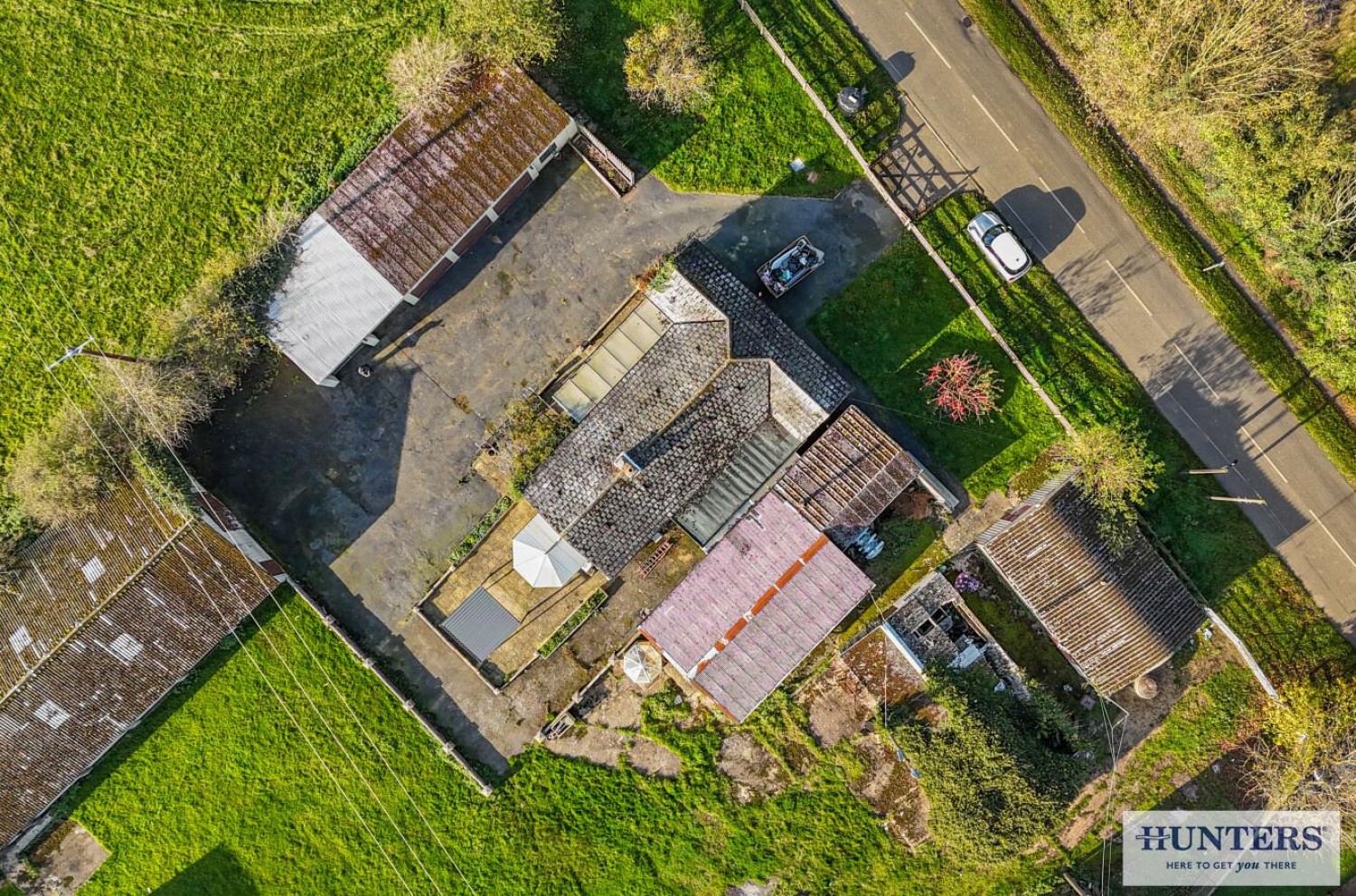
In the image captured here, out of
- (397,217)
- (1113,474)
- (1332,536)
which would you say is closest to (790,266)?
(1113,474)

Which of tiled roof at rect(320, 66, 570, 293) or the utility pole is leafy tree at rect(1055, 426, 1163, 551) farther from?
the utility pole

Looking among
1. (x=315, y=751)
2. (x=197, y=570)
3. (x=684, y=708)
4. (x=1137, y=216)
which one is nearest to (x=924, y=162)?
(x=1137, y=216)

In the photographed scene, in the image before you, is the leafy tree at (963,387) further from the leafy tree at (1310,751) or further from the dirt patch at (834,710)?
the leafy tree at (1310,751)

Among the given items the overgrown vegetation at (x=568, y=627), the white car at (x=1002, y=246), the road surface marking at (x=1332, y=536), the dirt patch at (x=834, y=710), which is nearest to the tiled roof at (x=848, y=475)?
the dirt patch at (x=834, y=710)

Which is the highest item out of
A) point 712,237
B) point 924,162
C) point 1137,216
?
point 712,237

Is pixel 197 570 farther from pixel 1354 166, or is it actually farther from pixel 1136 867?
pixel 1354 166

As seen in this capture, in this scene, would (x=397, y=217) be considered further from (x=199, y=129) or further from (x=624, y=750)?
(x=624, y=750)
